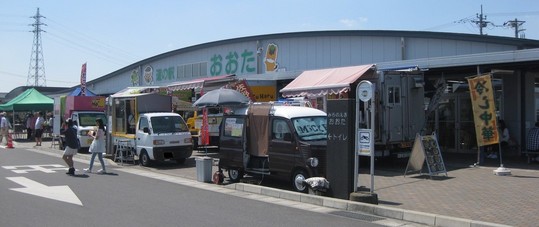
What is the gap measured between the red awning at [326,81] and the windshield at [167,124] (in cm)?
391

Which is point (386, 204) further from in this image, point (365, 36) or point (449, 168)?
point (365, 36)

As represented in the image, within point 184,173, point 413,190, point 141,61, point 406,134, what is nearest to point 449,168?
point 406,134

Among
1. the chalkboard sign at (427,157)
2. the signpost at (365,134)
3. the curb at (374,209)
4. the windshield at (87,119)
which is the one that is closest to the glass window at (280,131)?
the curb at (374,209)

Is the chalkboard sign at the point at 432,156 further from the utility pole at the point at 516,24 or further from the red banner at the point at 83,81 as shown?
the utility pole at the point at 516,24

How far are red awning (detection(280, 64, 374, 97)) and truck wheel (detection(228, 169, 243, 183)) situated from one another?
4.66m

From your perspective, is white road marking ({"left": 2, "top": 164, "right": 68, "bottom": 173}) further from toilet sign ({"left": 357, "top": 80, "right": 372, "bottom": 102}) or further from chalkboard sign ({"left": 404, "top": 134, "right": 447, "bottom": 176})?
chalkboard sign ({"left": 404, "top": 134, "right": 447, "bottom": 176})

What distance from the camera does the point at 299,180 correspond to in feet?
37.5

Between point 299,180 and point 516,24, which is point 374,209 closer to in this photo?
point 299,180

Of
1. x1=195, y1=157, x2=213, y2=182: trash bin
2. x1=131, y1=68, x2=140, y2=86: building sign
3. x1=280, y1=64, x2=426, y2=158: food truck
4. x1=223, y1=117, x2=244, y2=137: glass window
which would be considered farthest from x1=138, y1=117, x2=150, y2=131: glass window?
x1=131, y1=68, x2=140, y2=86: building sign

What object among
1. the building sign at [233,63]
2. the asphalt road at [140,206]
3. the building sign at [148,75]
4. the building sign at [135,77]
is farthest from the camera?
the building sign at [135,77]

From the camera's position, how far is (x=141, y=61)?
41.2 metres

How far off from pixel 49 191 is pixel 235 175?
448 centimetres

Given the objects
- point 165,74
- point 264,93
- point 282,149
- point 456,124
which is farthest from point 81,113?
point 456,124

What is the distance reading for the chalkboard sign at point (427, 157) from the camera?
13562 millimetres
